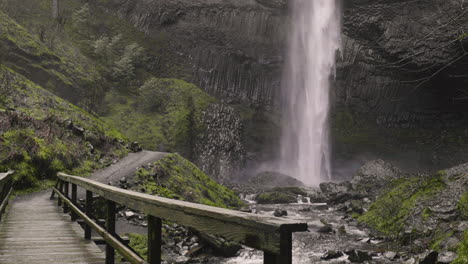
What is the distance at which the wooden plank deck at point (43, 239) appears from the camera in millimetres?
4832

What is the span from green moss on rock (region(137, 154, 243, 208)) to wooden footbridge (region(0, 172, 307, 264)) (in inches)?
143

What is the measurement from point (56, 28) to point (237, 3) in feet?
69.7

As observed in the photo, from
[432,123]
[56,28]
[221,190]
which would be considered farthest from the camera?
[432,123]

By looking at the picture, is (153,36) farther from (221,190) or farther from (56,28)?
(221,190)

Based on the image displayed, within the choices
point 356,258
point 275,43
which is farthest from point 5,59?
point 275,43

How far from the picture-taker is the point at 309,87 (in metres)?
42.3

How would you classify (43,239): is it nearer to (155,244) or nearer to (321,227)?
(155,244)

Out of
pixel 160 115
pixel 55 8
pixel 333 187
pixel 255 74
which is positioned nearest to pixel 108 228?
pixel 333 187

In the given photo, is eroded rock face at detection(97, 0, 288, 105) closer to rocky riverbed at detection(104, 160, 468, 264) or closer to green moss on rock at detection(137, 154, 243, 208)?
green moss on rock at detection(137, 154, 243, 208)

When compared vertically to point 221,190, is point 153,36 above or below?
above

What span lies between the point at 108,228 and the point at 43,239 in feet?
8.26

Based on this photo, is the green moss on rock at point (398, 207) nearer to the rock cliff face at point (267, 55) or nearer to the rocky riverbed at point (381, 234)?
the rocky riverbed at point (381, 234)

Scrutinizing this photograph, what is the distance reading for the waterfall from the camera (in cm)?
4072

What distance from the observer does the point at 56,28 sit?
35344mm
